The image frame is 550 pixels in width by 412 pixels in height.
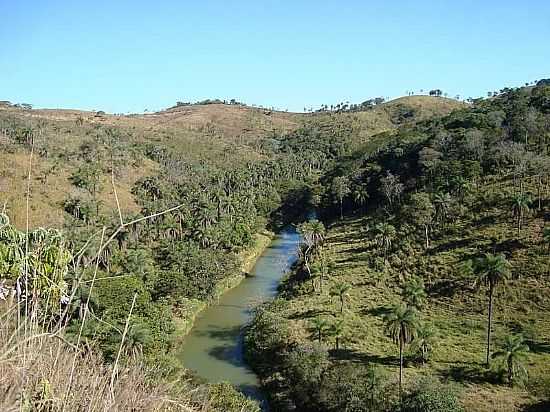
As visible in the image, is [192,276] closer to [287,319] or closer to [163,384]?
[287,319]

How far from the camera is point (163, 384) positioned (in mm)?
4309

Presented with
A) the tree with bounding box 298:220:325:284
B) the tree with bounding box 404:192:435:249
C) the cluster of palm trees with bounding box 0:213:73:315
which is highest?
the cluster of palm trees with bounding box 0:213:73:315

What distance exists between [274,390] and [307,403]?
2189 millimetres

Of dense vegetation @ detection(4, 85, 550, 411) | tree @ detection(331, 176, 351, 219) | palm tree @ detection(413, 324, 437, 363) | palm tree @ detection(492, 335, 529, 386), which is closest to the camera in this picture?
dense vegetation @ detection(4, 85, 550, 411)

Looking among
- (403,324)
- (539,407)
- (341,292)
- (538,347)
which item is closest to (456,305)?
(538,347)

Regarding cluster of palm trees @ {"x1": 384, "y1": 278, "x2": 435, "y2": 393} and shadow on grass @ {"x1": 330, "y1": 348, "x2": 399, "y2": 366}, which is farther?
shadow on grass @ {"x1": 330, "y1": 348, "x2": 399, "y2": 366}

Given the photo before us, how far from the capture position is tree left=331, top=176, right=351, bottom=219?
69688 millimetres

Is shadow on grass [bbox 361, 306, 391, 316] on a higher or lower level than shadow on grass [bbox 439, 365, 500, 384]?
higher

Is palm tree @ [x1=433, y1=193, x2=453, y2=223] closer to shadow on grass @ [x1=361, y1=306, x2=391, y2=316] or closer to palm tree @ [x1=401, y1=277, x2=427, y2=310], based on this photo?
palm tree @ [x1=401, y1=277, x2=427, y2=310]

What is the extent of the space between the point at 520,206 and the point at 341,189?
32.2 m

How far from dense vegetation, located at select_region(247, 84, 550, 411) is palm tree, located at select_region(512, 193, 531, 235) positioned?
14cm

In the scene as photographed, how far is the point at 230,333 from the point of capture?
34969mm

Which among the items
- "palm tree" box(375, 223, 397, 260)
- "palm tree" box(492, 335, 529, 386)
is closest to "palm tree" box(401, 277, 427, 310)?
"palm tree" box(375, 223, 397, 260)

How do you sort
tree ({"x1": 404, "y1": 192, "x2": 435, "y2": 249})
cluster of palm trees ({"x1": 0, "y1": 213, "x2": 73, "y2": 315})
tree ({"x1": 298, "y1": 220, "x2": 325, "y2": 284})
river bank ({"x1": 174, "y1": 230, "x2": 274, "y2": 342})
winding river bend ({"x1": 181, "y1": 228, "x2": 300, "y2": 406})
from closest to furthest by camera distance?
cluster of palm trees ({"x1": 0, "y1": 213, "x2": 73, "y2": 315}) → winding river bend ({"x1": 181, "y1": 228, "x2": 300, "y2": 406}) → river bank ({"x1": 174, "y1": 230, "x2": 274, "y2": 342}) → tree ({"x1": 404, "y1": 192, "x2": 435, "y2": 249}) → tree ({"x1": 298, "y1": 220, "x2": 325, "y2": 284})
